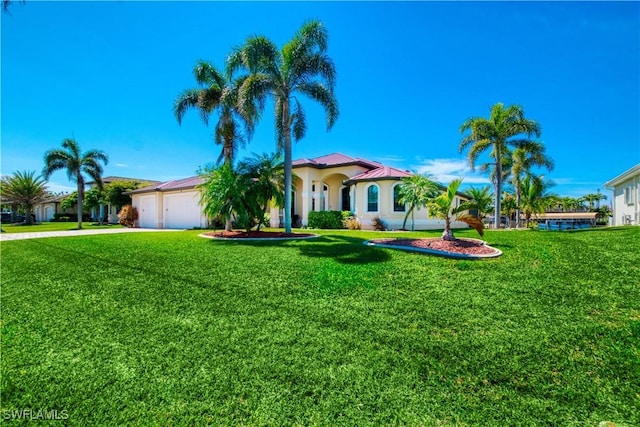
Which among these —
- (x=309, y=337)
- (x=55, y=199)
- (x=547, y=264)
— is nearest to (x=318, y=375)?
(x=309, y=337)

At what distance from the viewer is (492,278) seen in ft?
22.3

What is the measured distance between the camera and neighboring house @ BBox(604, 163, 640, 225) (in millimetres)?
19688

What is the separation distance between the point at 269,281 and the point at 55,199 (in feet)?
208

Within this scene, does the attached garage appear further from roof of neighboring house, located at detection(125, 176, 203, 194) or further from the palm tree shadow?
the palm tree shadow

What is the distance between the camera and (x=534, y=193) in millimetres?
31359

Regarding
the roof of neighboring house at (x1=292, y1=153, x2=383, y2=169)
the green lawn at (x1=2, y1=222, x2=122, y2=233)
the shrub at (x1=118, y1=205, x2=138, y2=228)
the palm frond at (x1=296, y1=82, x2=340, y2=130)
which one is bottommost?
the green lawn at (x1=2, y1=222, x2=122, y2=233)

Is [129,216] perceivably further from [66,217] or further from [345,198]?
[66,217]

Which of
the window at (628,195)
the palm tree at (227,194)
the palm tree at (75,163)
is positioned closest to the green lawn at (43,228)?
the palm tree at (75,163)

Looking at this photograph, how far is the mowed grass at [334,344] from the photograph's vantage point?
327 cm

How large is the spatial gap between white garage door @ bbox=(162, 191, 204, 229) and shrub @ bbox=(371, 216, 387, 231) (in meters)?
14.3

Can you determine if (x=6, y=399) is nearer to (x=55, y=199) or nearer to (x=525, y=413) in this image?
(x=525, y=413)

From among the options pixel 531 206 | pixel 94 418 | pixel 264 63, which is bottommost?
pixel 94 418

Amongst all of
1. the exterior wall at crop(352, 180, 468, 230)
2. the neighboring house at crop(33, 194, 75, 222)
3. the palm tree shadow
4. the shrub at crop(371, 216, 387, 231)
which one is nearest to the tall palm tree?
the exterior wall at crop(352, 180, 468, 230)

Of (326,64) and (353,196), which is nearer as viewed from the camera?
(326,64)
